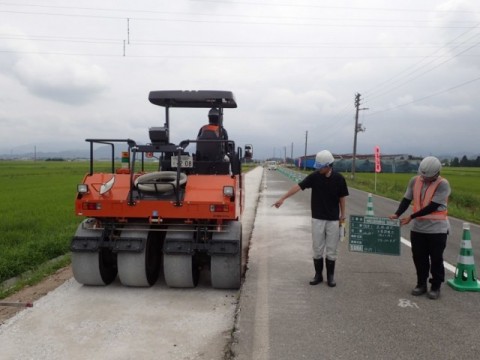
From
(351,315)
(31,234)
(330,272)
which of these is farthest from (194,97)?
(31,234)

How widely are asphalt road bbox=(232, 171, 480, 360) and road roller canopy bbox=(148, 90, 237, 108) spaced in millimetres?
2716

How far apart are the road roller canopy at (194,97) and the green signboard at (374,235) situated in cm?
267

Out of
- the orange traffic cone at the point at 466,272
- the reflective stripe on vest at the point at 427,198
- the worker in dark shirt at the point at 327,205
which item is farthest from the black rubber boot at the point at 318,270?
the orange traffic cone at the point at 466,272

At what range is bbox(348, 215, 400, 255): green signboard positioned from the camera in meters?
5.98

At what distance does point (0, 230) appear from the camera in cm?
998

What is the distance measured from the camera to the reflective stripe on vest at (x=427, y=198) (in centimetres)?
530

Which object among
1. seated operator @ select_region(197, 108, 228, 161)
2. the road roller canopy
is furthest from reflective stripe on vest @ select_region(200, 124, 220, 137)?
the road roller canopy

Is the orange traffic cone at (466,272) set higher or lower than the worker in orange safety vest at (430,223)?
lower

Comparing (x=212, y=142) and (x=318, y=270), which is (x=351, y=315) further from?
(x=212, y=142)

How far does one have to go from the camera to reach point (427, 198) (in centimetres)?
534

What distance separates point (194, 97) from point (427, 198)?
371 centimetres

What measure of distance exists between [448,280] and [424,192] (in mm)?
1536

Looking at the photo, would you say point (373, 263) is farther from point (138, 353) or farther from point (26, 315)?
point (26, 315)

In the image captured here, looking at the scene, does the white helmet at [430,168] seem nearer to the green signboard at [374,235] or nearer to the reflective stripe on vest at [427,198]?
the reflective stripe on vest at [427,198]
